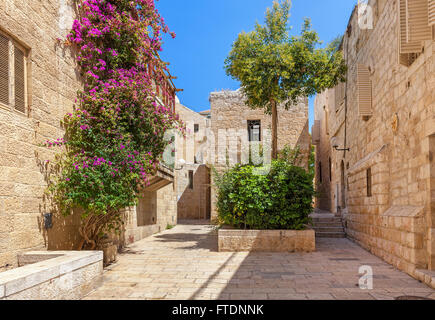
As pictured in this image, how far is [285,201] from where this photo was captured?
26.7ft

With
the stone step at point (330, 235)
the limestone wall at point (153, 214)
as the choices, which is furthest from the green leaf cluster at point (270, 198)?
the stone step at point (330, 235)

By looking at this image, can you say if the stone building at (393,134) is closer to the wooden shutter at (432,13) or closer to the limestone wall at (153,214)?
the wooden shutter at (432,13)

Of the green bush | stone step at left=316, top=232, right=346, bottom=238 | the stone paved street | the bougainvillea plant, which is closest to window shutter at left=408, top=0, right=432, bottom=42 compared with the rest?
the stone paved street

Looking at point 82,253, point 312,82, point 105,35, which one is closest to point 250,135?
point 312,82

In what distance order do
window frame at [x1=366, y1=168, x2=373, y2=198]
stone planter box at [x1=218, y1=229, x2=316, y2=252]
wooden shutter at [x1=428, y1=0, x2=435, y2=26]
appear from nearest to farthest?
wooden shutter at [x1=428, y1=0, x2=435, y2=26] < stone planter box at [x1=218, y1=229, x2=316, y2=252] < window frame at [x1=366, y1=168, x2=373, y2=198]

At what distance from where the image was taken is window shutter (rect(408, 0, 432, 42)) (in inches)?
202

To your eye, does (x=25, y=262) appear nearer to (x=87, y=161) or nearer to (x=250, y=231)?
(x=87, y=161)

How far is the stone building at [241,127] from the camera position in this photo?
16359 millimetres

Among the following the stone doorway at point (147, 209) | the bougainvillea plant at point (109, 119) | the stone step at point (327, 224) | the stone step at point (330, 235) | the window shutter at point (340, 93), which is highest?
the window shutter at point (340, 93)

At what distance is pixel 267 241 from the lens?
7.97 m

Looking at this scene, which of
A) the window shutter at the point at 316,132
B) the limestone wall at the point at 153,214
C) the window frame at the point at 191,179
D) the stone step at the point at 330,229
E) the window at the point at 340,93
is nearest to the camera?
the limestone wall at the point at 153,214

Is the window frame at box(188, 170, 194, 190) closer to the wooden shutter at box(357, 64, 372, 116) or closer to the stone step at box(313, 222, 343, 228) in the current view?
the stone step at box(313, 222, 343, 228)

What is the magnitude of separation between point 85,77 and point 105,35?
1.08 m

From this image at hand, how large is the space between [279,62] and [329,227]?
236 inches
